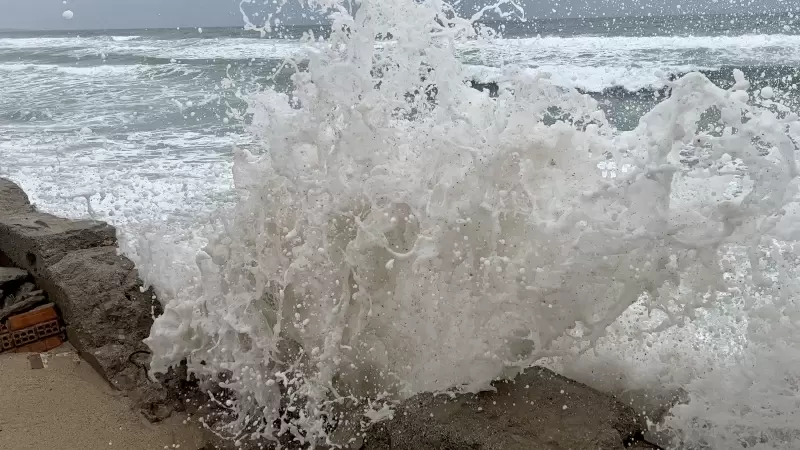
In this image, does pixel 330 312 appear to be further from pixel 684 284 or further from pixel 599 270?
pixel 684 284

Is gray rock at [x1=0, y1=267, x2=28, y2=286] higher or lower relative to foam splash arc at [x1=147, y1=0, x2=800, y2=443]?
lower

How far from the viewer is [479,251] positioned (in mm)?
2436

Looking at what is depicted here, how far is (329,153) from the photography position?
2.70 m

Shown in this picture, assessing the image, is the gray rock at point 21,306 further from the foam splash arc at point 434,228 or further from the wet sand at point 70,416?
the foam splash arc at point 434,228

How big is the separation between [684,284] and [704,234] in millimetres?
231

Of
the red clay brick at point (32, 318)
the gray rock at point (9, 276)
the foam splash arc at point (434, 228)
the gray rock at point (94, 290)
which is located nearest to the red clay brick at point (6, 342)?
the red clay brick at point (32, 318)

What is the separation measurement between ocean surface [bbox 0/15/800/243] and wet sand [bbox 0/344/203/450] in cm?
106

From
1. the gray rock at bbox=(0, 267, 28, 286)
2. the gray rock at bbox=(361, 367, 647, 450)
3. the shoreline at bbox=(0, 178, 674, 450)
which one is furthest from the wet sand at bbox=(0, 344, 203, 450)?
the gray rock at bbox=(361, 367, 647, 450)

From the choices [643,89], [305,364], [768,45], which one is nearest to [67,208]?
[305,364]

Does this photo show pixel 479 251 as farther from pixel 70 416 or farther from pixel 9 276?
pixel 9 276

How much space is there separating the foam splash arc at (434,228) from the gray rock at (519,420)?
12 centimetres

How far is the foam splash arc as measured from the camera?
223 cm

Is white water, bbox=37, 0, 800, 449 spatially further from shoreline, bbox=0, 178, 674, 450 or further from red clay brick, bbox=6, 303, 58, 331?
red clay brick, bbox=6, 303, 58, 331

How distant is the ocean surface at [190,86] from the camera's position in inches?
213
